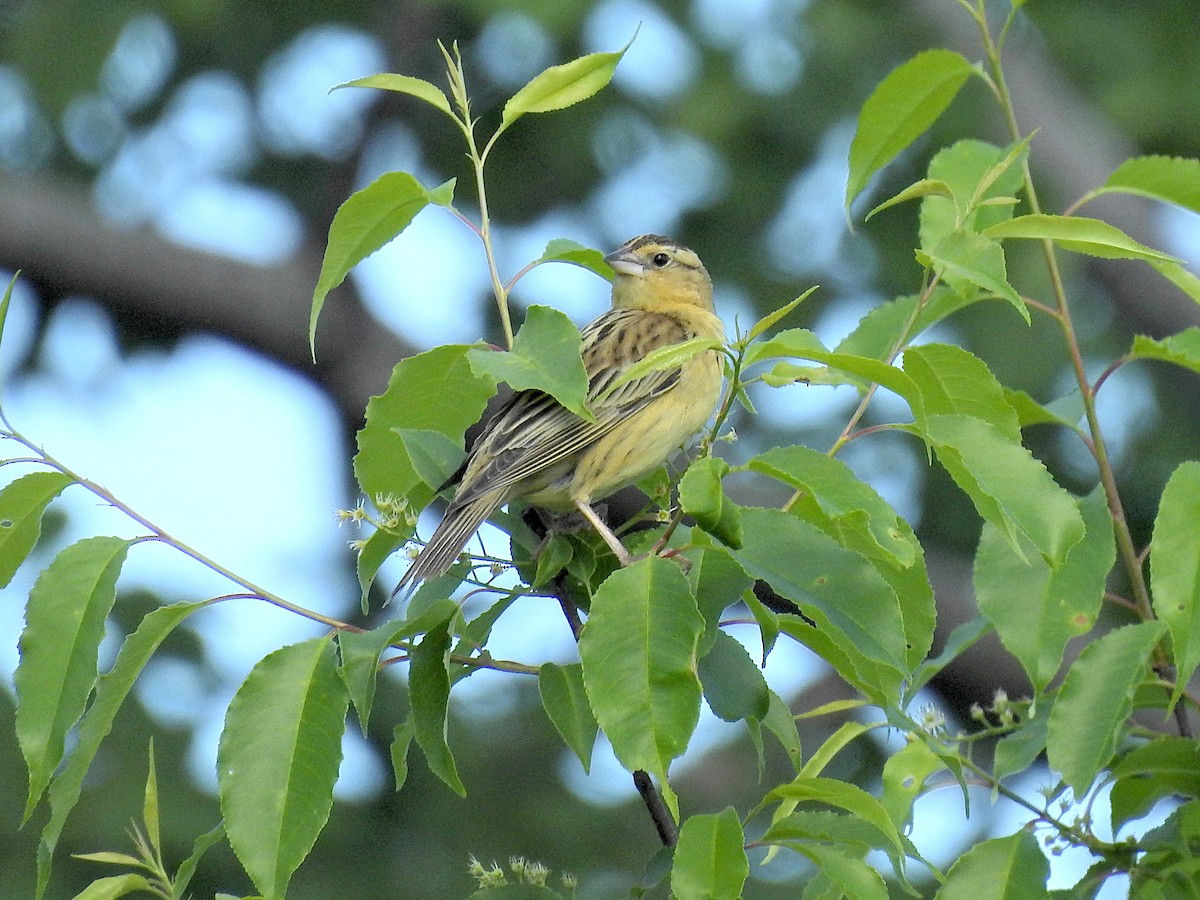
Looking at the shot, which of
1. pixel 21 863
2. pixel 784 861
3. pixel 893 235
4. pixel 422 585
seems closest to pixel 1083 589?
pixel 784 861

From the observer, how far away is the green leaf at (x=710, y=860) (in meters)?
2.52

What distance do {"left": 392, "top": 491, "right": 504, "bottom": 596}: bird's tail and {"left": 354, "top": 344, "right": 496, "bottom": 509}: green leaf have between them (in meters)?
0.14

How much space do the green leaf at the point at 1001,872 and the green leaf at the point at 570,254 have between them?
143 centimetres

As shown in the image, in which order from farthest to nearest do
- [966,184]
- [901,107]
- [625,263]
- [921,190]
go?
[625,263]
[966,184]
[901,107]
[921,190]

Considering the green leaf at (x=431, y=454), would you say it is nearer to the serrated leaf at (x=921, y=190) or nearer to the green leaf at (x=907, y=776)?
the serrated leaf at (x=921, y=190)

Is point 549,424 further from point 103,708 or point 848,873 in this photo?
point 848,873

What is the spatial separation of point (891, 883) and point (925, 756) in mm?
5183

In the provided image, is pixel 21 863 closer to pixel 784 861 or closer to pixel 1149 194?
pixel 784 861

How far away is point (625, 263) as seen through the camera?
20.2ft

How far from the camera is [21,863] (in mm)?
8062

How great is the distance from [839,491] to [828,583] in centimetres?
16

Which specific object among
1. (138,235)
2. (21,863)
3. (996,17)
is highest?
(996,17)

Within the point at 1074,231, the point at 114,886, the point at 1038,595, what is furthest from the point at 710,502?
the point at 114,886

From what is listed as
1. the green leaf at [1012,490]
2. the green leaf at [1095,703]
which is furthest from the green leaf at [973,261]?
the green leaf at [1095,703]
